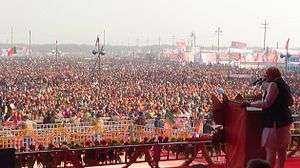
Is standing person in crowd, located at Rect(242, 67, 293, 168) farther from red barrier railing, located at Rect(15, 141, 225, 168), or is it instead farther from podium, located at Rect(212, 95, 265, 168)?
red barrier railing, located at Rect(15, 141, 225, 168)

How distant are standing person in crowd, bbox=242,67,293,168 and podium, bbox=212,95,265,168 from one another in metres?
0.09

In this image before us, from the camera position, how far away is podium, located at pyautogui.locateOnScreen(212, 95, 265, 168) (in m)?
4.06

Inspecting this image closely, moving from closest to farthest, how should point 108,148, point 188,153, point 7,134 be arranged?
point 108,148
point 188,153
point 7,134

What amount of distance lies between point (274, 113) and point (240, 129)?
0.98 feet

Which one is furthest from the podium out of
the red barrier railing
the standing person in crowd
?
the red barrier railing

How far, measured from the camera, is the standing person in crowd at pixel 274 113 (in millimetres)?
3943

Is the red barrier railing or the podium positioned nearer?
the podium

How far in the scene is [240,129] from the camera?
411cm

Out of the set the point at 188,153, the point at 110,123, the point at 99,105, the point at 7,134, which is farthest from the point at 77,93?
the point at 188,153

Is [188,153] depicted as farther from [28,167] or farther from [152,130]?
[152,130]

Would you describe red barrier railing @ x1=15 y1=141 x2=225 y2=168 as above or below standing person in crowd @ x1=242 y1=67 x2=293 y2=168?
below

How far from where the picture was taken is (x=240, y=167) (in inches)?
163

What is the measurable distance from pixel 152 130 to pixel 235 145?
826 centimetres

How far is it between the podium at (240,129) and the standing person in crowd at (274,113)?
9cm
